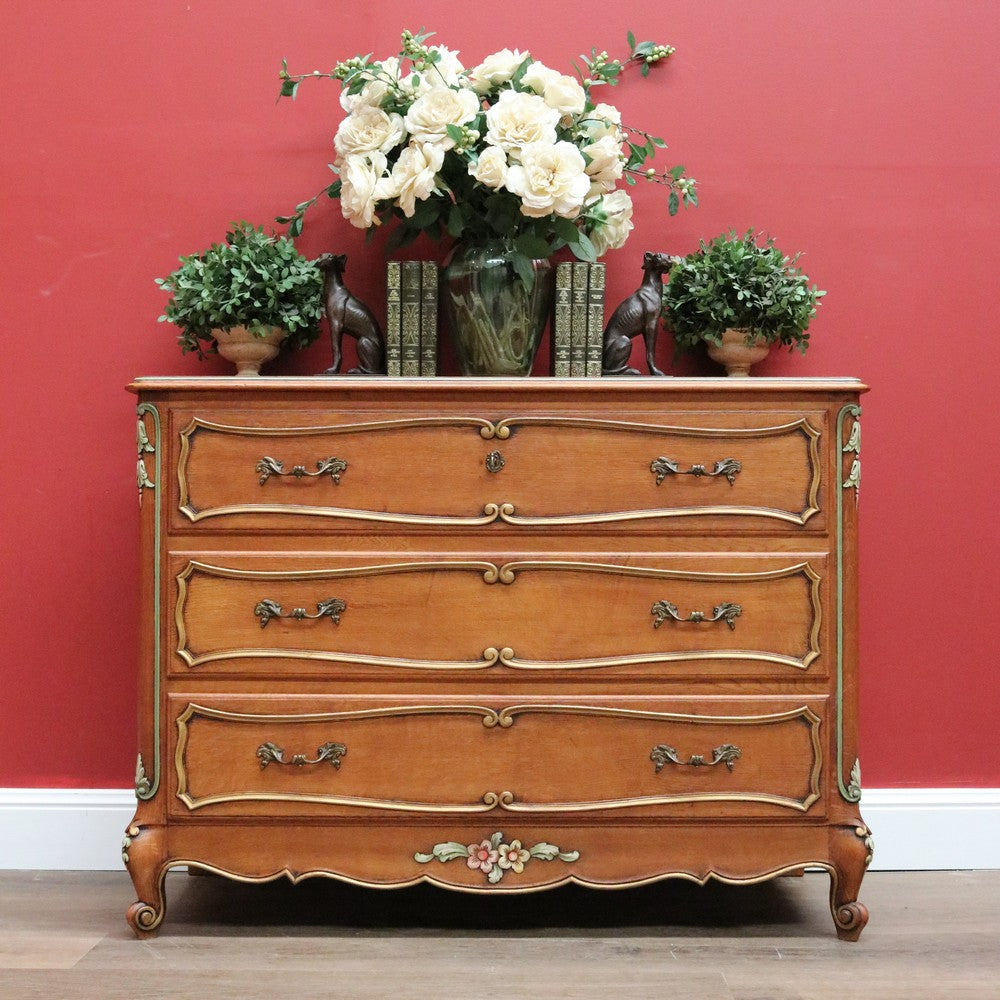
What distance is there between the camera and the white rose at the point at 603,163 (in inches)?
75.9

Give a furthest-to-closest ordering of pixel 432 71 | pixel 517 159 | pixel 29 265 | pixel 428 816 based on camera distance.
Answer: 1. pixel 29 265
2. pixel 432 71
3. pixel 517 159
4. pixel 428 816

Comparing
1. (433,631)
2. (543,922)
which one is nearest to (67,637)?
(433,631)

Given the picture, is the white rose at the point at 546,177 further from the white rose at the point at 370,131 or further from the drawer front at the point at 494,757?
the drawer front at the point at 494,757

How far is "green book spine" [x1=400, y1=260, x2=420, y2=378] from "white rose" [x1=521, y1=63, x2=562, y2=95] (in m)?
0.41

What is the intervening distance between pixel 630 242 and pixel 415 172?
0.59 meters

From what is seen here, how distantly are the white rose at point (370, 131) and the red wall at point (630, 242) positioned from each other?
0.30 m

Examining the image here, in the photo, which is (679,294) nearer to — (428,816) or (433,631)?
(433,631)

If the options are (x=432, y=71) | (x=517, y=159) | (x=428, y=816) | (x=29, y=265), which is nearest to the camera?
(x=428, y=816)

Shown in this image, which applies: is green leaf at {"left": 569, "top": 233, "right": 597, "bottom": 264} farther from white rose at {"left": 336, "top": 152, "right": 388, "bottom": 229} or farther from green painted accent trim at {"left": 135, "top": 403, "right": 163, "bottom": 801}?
green painted accent trim at {"left": 135, "top": 403, "right": 163, "bottom": 801}

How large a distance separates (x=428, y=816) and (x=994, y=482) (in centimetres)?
147

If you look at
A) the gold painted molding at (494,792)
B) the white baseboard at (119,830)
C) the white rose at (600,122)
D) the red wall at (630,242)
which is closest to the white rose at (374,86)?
the red wall at (630,242)

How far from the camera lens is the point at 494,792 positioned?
1.73 meters

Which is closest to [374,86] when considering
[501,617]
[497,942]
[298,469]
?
[298,469]

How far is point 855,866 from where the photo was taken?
5.69 ft
